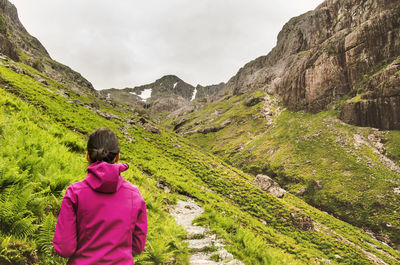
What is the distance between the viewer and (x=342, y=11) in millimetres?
88688

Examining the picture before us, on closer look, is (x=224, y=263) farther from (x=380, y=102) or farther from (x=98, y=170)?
(x=380, y=102)

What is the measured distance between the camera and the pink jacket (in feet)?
8.47

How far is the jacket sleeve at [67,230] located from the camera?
2531 mm

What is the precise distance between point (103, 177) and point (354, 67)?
271 ft

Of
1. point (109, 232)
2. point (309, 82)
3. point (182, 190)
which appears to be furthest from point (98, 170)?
point (309, 82)

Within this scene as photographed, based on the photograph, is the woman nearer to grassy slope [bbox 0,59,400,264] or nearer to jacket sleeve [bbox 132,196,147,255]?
jacket sleeve [bbox 132,196,147,255]

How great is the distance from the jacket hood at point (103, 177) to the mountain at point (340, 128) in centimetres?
4033

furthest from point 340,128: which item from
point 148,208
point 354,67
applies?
point 148,208

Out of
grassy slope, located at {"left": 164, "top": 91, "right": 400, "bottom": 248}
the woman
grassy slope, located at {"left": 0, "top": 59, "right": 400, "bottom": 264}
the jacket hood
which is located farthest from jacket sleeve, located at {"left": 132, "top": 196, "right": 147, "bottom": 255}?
grassy slope, located at {"left": 164, "top": 91, "right": 400, "bottom": 248}

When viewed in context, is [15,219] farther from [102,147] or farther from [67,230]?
[102,147]

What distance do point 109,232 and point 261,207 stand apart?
23511mm

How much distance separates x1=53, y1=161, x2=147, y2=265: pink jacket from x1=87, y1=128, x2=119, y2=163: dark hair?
8.6 inches

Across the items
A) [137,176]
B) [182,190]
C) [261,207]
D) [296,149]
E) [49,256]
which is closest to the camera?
[49,256]

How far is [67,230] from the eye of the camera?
260 cm
